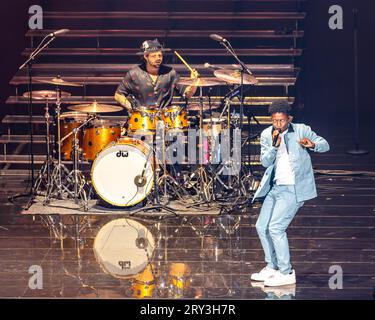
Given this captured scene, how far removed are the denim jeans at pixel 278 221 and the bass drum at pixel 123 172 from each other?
2849 millimetres

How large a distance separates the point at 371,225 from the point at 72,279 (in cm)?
327

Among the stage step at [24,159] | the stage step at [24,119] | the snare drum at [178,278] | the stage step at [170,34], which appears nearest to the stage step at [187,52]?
the stage step at [170,34]

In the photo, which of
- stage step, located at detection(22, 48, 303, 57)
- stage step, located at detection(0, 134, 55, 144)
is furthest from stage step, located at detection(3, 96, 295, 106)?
stage step, located at detection(22, 48, 303, 57)

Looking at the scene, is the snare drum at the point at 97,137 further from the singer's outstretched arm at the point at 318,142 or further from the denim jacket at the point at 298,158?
the singer's outstretched arm at the point at 318,142

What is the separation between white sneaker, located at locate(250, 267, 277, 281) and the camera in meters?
8.62

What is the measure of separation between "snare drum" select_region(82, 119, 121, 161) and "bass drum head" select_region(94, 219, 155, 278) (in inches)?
37.8

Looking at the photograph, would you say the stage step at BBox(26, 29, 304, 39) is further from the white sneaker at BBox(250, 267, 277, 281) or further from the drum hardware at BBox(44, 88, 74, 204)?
the white sneaker at BBox(250, 267, 277, 281)

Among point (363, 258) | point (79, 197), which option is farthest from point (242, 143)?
point (363, 258)

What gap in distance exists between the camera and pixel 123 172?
11.3m

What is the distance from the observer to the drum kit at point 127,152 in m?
11.2

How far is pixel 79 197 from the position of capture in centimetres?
1180

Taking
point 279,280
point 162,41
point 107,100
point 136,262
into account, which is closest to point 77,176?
point 136,262
